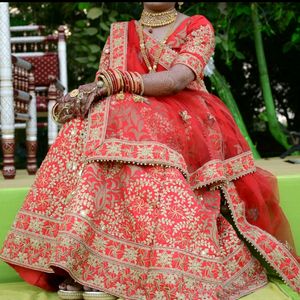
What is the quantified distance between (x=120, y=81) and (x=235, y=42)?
142 inches

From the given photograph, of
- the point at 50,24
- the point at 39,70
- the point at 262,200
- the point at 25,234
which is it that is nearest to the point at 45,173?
the point at 25,234

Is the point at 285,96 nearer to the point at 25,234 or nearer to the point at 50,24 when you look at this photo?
the point at 50,24

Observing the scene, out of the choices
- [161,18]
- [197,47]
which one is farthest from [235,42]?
[197,47]

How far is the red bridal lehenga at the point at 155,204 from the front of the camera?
68.0 inches

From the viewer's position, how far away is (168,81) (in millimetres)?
1974

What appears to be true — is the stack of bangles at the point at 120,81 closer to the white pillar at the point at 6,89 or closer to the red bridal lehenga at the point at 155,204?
the red bridal lehenga at the point at 155,204

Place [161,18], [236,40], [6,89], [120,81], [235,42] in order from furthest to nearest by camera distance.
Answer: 1. [236,40]
2. [235,42]
3. [6,89]
4. [161,18]
5. [120,81]

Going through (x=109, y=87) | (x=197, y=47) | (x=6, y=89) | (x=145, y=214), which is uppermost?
(x=197, y=47)

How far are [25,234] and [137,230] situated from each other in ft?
1.32

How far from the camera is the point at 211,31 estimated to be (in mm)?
2170

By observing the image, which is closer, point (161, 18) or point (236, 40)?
point (161, 18)

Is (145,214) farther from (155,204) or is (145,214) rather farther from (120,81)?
(120,81)

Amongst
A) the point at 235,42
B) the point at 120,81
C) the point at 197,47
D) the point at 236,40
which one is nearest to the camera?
the point at 120,81

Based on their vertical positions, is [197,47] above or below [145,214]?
above
